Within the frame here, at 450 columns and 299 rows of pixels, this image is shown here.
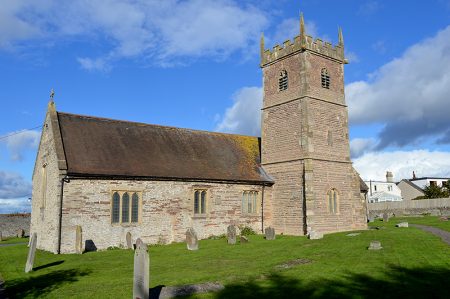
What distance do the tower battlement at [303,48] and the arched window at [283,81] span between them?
4.49 feet

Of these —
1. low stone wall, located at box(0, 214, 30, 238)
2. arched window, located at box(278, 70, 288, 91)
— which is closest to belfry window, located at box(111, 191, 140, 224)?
arched window, located at box(278, 70, 288, 91)

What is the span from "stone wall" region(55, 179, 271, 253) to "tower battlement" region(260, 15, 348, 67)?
1053 cm

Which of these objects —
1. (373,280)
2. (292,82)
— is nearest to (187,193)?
(292,82)

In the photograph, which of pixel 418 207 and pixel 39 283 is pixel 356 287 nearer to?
pixel 39 283

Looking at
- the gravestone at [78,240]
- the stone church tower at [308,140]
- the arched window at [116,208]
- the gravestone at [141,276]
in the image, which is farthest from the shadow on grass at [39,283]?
the stone church tower at [308,140]

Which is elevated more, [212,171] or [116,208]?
[212,171]

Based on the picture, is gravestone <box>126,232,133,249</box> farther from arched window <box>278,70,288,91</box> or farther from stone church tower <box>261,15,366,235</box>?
arched window <box>278,70,288,91</box>

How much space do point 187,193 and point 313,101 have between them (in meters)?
11.5

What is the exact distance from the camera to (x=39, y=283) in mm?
13352

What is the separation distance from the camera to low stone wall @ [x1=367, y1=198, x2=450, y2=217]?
4625 cm

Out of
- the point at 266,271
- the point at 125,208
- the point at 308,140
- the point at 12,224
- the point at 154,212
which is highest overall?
the point at 308,140

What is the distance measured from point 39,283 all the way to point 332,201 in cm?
2109

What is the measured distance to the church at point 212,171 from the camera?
2262cm

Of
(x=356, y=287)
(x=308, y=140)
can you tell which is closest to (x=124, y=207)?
(x=308, y=140)
